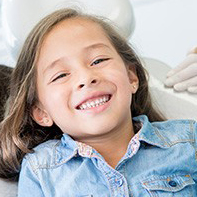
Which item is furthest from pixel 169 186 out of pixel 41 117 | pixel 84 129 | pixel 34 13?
pixel 34 13

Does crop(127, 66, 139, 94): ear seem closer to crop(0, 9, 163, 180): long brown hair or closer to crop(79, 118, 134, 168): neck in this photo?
crop(0, 9, 163, 180): long brown hair

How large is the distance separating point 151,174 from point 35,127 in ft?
1.20

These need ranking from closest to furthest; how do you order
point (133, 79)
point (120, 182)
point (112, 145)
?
1. point (120, 182)
2. point (112, 145)
3. point (133, 79)

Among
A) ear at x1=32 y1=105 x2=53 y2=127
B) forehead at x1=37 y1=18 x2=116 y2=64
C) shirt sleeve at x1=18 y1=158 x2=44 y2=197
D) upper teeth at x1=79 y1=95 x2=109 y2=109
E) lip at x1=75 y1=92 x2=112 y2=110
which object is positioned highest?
forehead at x1=37 y1=18 x2=116 y2=64

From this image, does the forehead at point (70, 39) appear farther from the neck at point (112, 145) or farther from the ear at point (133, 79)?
the neck at point (112, 145)

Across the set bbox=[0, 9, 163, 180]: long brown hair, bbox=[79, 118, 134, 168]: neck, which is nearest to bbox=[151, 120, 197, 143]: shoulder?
bbox=[79, 118, 134, 168]: neck

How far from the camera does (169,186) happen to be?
976mm

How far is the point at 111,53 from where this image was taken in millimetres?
1080

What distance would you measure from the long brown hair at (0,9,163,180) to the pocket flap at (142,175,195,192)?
0.32m

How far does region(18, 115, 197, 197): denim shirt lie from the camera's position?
3.17 ft

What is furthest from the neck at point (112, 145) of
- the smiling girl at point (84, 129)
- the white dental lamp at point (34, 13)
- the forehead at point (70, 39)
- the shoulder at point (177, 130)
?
the white dental lamp at point (34, 13)

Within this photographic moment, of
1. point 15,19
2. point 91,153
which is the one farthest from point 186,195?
point 15,19

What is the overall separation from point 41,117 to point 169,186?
0.39m

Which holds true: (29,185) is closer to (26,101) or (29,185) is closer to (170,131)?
(26,101)
